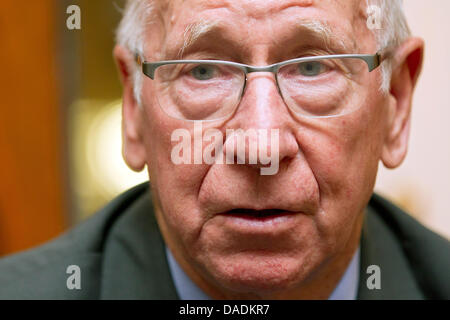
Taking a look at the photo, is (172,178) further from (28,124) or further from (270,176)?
(28,124)

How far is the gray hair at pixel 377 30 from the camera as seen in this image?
118 centimetres

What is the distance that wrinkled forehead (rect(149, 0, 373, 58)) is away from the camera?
1.04 meters

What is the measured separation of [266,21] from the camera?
1045 millimetres

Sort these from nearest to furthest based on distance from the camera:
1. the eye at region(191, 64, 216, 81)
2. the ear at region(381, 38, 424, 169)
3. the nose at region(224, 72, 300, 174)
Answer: the nose at region(224, 72, 300, 174) < the eye at region(191, 64, 216, 81) < the ear at region(381, 38, 424, 169)

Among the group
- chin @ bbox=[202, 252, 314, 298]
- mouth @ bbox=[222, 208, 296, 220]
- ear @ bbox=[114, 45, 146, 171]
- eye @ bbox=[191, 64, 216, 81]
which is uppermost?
eye @ bbox=[191, 64, 216, 81]

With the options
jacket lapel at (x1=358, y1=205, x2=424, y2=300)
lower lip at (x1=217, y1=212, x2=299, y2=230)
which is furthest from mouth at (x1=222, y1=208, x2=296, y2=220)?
jacket lapel at (x1=358, y1=205, x2=424, y2=300)

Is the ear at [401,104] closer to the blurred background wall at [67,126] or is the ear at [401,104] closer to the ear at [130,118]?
the ear at [130,118]

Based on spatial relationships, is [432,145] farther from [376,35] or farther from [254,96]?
[254,96]

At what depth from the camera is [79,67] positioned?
2.28 meters

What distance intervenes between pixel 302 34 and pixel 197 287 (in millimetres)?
619

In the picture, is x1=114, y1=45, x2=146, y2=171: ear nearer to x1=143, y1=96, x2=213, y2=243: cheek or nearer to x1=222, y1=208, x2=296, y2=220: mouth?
x1=143, y1=96, x2=213, y2=243: cheek

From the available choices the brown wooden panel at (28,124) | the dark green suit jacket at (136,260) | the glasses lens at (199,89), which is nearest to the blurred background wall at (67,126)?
Answer: the brown wooden panel at (28,124)

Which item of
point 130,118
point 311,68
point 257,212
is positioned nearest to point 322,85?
point 311,68

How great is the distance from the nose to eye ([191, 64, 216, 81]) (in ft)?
0.32
